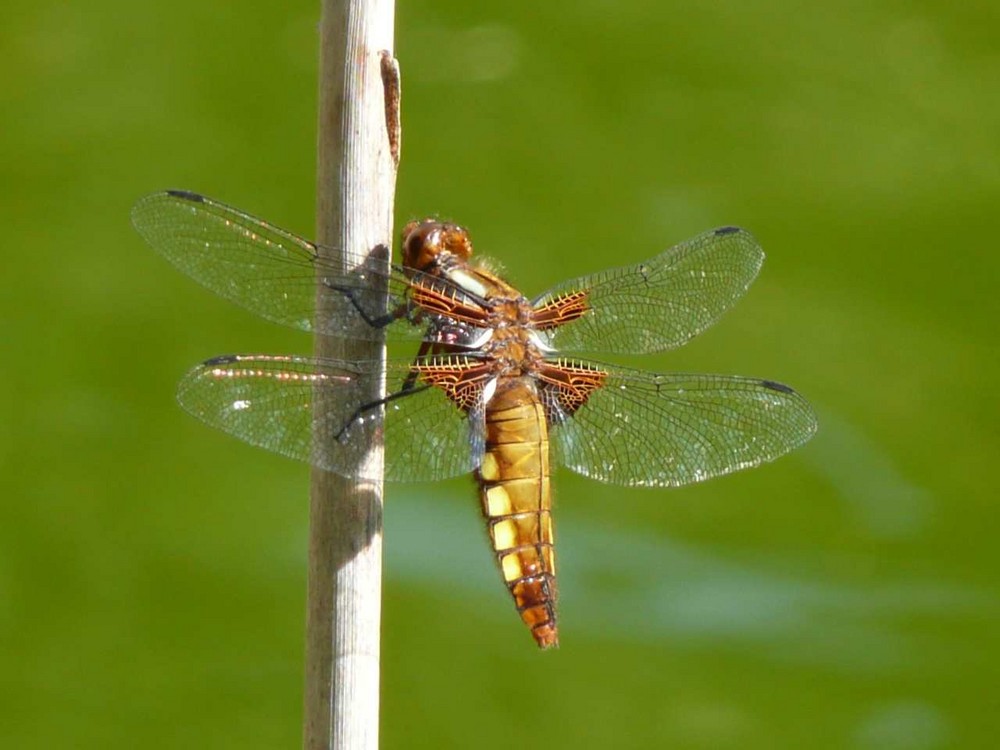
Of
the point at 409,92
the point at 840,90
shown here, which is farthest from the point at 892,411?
the point at 409,92

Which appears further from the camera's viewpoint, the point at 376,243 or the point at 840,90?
the point at 840,90

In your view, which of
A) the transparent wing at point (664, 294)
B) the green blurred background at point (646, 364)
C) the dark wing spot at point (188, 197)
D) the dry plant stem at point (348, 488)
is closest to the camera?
the dry plant stem at point (348, 488)

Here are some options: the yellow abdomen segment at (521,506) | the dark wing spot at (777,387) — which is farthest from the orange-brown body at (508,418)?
the dark wing spot at (777,387)

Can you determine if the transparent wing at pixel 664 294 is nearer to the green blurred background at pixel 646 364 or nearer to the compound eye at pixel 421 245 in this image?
the compound eye at pixel 421 245

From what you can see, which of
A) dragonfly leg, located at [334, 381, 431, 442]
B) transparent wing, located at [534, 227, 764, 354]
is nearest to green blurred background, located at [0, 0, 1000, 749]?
transparent wing, located at [534, 227, 764, 354]

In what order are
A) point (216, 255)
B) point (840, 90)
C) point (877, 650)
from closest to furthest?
point (216, 255) → point (877, 650) → point (840, 90)

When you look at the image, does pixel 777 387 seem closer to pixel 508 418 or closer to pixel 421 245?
pixel 508 418

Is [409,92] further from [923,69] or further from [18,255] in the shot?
[923,69]
